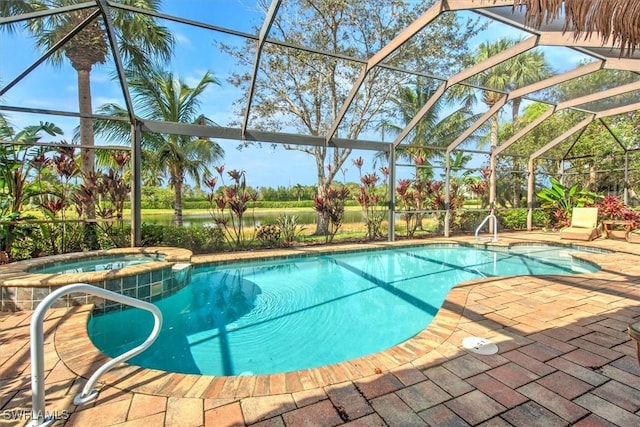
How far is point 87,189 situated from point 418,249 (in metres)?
9.33

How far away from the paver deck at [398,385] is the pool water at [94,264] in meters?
2.49

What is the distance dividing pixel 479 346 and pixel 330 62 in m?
11.3

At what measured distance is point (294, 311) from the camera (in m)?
5.22

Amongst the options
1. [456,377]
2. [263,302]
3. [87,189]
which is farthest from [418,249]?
[87,189]

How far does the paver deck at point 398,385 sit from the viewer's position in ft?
7.01

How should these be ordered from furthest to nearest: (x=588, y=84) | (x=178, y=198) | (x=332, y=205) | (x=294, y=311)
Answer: (x=178, y=198), (x=332, y=205), (x=588, y=84), (x=294, y=311)

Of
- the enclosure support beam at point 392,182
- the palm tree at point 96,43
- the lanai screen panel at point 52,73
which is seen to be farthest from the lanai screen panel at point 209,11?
the enclosure support beam at point 392,182

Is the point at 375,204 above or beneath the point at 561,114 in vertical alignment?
beneath

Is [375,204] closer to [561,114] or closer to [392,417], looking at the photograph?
[392,417]

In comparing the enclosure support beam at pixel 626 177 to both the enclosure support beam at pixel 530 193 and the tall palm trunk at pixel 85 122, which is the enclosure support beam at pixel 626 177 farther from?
the tall palm trunk at pixel 85 122

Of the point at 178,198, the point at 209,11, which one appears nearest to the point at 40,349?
the point at 209,11

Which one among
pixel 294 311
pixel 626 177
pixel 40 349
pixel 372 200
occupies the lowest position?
pixel 294 311

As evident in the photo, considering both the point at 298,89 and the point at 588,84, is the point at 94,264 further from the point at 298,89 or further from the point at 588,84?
the point at 588,84

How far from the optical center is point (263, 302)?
568 centimetres
